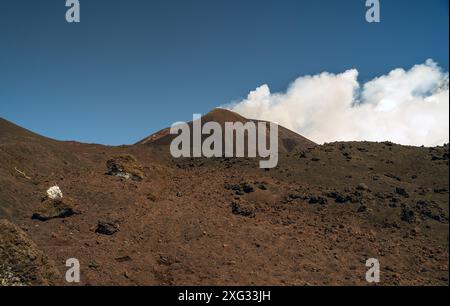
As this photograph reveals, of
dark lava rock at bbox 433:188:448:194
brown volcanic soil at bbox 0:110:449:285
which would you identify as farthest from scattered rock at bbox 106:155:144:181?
dark lava rock at bbox 433:188:448:194

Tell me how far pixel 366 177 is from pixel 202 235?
14.8 m

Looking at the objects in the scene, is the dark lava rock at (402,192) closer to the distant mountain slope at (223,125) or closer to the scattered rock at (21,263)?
the scattered rock at (21,263)

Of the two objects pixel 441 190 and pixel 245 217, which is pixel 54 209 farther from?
pixel 441 190

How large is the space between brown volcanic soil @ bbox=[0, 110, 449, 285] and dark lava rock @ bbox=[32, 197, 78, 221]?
17.6 inches

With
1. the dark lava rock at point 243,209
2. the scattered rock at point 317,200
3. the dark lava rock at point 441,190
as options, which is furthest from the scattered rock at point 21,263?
the dark lava rock at point 441,190

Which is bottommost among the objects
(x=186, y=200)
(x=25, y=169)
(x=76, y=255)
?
(x=76, y=255)

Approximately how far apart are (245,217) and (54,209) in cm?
1130

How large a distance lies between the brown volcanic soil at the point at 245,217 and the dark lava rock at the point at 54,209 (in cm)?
45

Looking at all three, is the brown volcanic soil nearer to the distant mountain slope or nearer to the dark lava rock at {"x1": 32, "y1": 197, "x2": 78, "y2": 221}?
the dark lava rock at {"x1": 32, "y1": 197, "x2": 78, "y2": 221}

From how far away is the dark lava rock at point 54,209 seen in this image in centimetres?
2391

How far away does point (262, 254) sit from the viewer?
21453 mm

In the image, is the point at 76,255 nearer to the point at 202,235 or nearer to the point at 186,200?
the point at 202,235
